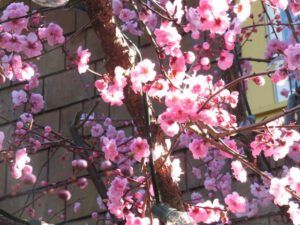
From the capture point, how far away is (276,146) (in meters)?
3.85

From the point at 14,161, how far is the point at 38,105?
202 centimetres

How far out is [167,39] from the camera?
3.89 metres

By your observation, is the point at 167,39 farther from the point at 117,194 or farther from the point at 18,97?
the point at 18,97

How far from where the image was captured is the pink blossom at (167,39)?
12.7 ft

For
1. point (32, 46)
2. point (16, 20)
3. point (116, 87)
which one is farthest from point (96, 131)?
point (116, 87)

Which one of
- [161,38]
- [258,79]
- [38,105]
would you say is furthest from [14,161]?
[38,105]

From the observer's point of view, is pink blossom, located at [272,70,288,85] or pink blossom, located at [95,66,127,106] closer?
pink blossom, located at [272,70,288,85]

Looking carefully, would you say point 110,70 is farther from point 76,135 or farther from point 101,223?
point 101,223

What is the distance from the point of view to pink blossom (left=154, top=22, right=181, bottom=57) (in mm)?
3885

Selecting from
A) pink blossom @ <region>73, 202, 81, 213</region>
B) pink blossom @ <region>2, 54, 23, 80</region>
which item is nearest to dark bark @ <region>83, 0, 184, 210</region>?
pink blossom @ <region>2, 54, 23, 80</region>

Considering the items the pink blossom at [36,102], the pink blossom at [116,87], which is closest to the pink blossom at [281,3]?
the pink blossom at [116,87]

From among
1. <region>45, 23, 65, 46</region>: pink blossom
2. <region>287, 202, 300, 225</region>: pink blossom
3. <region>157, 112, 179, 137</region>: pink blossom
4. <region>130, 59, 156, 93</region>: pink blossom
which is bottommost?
<region>287, 202, 300, 225</region>: pink blossom

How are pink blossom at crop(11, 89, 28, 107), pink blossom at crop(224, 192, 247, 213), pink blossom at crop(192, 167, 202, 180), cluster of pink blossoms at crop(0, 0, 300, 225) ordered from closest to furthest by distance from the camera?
cluster of pink blossoms at crop(0, 0, 300, 225) < pink blossom at crop(224, 192, 247, 213) < pink blossom at crop(192, 167, 202, 180) < pink blossom at crop(11, 89, 28, 107)

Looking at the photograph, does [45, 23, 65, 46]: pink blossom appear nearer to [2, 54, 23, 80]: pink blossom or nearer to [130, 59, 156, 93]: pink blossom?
[2, 54, 23, 80]: pink blossom
